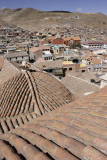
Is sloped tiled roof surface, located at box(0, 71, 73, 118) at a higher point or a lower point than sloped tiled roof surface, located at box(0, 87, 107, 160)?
lower

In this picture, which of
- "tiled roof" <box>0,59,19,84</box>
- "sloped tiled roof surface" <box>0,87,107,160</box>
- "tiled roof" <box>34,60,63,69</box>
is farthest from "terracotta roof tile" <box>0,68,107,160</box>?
"tiled roof" <box>34,60,63,69</box>

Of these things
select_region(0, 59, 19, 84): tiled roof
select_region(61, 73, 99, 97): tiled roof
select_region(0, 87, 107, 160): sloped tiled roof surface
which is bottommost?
select_region(61, 73, 99, 97): tiled roof

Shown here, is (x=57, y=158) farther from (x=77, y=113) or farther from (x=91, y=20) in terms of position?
(x=91, y=20)

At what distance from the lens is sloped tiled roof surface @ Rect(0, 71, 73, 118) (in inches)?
231

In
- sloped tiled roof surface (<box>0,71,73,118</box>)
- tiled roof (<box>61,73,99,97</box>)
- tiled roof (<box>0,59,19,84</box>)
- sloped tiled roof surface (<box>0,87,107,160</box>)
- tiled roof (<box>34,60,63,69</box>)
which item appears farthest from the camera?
tiled roof (<box>34,60,63,69</box>)

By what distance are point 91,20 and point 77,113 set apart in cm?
14895

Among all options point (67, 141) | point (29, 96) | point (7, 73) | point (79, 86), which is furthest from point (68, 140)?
point (79, 86)

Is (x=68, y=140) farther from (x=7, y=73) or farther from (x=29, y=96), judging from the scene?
(x=7, y=73)

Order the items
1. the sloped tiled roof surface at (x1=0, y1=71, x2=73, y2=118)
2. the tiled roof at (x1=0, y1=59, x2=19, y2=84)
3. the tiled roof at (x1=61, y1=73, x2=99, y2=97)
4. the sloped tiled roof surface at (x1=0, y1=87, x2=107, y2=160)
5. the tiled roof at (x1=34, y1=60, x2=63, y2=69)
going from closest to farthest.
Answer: the sloped tiled roof surface at (x1=0, y1=87, x2=107, y2=160) < the sloped tiled roof surface at (x1=0, y1=71, x2=73, y2=118) < the tiled roof at (x1=0, y1=59, x2=19, y2=84) < the tiled roof at (x1=61, y1=73, x2=99, y2=97) < the tiled roof at (x1=34, y1=60, x2=63, y2=69)

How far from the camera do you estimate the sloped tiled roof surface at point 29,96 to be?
586 centimetres

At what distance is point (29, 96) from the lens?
20.8 ft

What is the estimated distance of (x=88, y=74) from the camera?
19750 mm

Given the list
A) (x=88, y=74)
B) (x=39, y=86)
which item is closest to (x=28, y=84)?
(x=39, y=86)

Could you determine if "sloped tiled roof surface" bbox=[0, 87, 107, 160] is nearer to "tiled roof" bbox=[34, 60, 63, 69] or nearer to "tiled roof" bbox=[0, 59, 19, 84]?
"tiled roof" bbox=[0, 59, 19, 84]
